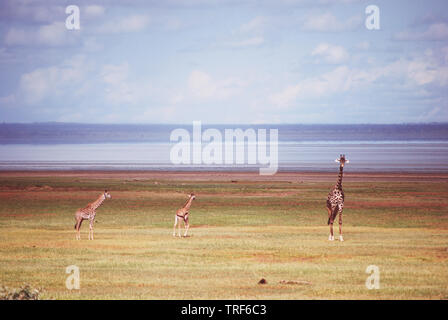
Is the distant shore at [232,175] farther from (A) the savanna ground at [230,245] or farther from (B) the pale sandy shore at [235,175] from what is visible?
(A) the savanna ground at [230,245]

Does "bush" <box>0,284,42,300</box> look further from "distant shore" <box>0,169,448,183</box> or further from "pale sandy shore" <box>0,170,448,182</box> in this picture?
"pale sandy shore" <box>0,170,448,182</box>

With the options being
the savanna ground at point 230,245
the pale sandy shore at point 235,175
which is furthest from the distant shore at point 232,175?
the savanna ground at point 230,245

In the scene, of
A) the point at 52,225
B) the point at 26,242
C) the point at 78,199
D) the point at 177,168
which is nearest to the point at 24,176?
the point at 177,168

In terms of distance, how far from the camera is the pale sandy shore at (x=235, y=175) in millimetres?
61125

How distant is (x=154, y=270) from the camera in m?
21.1

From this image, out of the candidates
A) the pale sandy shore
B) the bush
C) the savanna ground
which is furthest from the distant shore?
the bush

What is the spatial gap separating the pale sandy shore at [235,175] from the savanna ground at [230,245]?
11.5 metres

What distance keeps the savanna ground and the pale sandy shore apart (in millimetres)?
11528

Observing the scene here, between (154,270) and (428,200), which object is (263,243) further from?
(428,200)

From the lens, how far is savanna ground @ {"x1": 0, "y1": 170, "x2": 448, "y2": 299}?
18938mm

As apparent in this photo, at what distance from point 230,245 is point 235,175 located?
136ft

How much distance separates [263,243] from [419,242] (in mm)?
4811

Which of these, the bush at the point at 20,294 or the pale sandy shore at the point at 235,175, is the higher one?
the pale sandy shore at the point at 235,175

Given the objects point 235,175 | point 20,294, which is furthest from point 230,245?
point 235,175
